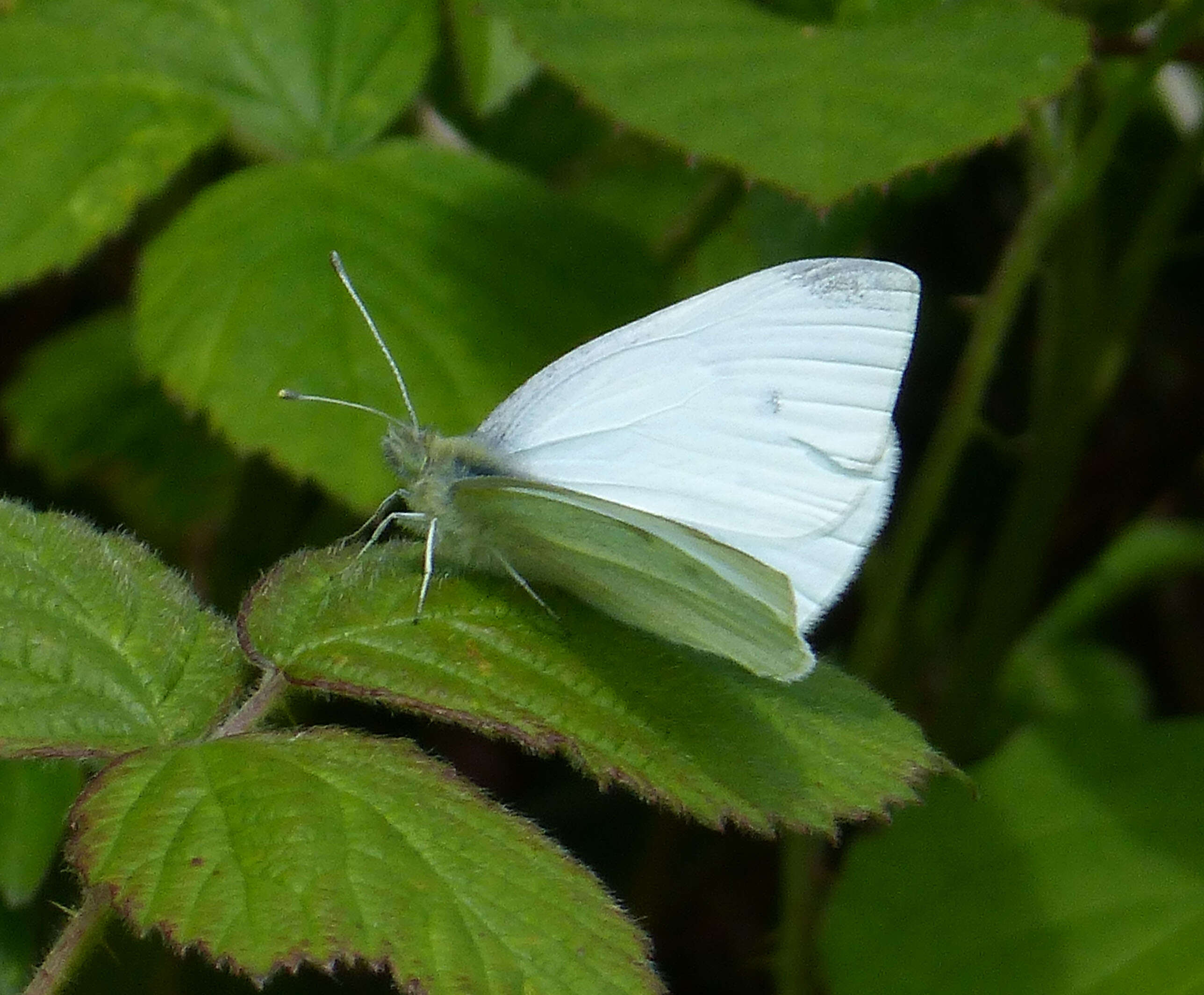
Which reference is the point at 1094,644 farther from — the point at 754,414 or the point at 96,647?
the point at 96,647

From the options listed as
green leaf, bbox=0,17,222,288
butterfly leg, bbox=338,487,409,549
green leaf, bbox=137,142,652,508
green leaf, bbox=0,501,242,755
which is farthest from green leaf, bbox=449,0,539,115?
green leaf, bbox=0,501,242,755

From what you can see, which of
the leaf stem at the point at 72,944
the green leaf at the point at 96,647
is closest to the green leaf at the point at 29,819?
the green leaf at the point at 96,647

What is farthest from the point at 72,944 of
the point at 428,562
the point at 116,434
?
the point at 116,434

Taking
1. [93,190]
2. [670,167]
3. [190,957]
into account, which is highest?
[93,190]

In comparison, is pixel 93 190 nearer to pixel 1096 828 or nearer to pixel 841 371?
pixel 841 371

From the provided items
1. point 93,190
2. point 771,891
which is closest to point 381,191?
point 93,190

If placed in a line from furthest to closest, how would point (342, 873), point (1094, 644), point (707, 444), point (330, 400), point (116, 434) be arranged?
1. point (1094, 644)
2. point (116, 434)
3. point (330, 400)
4. point (707, 444)
5. point (342, 873)

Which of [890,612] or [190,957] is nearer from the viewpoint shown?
[190,957]
